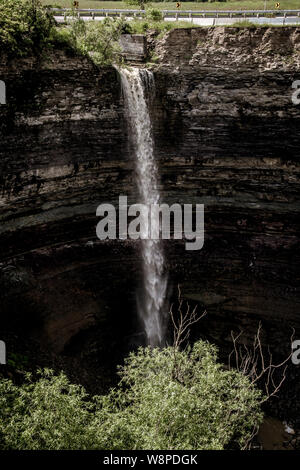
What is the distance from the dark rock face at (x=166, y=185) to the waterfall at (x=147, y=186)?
0.40 meters

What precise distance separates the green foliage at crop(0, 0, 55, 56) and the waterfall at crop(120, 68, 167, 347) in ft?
10.3

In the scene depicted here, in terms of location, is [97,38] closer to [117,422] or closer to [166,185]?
[166,185]

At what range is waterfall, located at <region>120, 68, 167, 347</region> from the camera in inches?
615

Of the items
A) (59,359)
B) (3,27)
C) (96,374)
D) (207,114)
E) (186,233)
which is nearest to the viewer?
(3,27)

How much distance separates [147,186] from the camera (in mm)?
17469

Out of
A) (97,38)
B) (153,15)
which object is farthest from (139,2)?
(97,38)

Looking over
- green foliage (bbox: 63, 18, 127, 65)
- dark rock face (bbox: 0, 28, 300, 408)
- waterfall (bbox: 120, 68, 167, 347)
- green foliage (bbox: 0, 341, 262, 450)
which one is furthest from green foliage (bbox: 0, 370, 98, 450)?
green foliage (bbox: 63, 18, 127, 65)

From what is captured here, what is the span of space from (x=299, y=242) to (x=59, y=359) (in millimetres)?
10990

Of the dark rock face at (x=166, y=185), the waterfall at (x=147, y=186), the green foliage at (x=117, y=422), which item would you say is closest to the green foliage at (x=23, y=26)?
the dark rock face at (x=166, y=185)

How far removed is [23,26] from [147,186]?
757 cm
